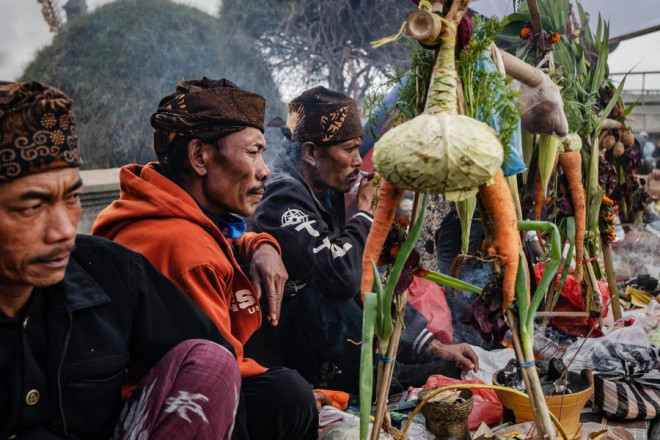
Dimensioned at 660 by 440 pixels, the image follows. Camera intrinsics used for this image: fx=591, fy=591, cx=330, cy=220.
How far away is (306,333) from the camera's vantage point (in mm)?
2836

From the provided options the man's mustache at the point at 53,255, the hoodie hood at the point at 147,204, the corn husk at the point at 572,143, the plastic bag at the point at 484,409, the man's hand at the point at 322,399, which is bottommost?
the plastic bag at the point at 484,409

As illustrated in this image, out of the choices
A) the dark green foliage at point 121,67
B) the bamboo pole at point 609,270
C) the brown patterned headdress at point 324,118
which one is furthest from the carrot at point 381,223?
the dark green foliage at point 121,67

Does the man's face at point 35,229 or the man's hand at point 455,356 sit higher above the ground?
the man's face at point 35,229

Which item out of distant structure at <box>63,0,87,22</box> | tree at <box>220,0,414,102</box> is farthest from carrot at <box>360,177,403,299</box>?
distant structure at <box>63,0,87,22</box>

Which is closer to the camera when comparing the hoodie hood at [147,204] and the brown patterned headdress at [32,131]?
the brown patterned headdress at [32,131]

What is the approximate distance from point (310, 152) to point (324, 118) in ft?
0.62

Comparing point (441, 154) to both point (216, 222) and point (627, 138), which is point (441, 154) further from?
point (627, 138)

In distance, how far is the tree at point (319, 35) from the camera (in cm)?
1345

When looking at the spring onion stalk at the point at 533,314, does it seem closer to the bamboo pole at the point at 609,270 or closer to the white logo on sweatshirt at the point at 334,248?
the white logo on sweatshirt at the point at 334,248

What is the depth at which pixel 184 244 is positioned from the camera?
1871 mm

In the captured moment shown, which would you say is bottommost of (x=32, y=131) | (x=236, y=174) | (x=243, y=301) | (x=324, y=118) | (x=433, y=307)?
(x=433, y=307)

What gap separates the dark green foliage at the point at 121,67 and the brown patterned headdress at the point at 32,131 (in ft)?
29.3

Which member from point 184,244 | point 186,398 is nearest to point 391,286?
point 186,398

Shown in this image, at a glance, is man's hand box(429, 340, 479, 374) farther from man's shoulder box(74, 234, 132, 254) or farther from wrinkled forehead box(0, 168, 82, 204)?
wrinkled forehead box(0, 168, 82, 204)
